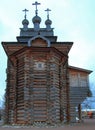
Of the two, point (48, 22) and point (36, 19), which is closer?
point (36, 19)

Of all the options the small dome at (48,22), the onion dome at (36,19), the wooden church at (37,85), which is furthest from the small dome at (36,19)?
the wooden church at (37,85)

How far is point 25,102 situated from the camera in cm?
2697

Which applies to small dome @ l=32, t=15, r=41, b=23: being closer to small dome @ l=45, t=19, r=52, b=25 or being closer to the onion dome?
the onion dome

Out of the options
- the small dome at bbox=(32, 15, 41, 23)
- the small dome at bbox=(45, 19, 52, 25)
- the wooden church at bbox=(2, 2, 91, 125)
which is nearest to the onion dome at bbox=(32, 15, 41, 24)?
the small dome at bbox=(32, 15, 41, 23)

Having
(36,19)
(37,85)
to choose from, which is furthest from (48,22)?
(37,85)

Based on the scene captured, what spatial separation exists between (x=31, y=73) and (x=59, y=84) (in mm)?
3163

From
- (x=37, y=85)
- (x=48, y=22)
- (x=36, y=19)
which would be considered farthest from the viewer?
(x=48, y=22)

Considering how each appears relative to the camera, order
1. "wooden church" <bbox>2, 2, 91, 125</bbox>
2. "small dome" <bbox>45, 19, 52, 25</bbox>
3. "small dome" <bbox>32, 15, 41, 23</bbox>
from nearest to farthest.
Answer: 1. "wooden church" <bbox>2, 2, 91, 125</bbox>
2. "small dome" <bbox>32, 15, 41, 23</bbox>
3. "small dome" <bbox>45, 19, 52, 25</bbox>

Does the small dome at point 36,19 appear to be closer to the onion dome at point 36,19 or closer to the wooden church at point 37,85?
the onion dome at point 36,19

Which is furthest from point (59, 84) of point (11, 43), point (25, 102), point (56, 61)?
point (11, 43)

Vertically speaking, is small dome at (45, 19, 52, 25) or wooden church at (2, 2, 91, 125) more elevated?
small dome at (45, 19, 52, 25)

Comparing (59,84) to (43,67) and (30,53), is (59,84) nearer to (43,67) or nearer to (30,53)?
(43,67)

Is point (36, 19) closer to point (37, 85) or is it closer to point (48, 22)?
point (48, 22)

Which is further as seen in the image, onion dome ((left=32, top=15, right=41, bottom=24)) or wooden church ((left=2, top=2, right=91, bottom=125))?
onion dome ((left=32, top=15, right=41, bottom=24))
